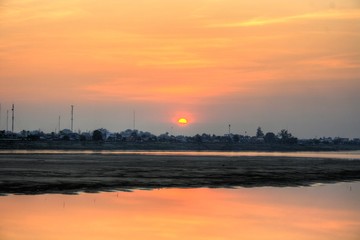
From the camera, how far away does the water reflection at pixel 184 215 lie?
27219mm

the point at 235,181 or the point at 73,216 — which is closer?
the point at 73,216

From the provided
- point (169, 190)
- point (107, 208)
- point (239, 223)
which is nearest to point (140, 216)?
point (107, 208)

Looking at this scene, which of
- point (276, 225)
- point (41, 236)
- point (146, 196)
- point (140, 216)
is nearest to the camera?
point (41, 236)

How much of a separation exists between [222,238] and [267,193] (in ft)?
56.5

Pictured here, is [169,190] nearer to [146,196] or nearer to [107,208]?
[146,196]

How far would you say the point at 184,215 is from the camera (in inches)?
1319

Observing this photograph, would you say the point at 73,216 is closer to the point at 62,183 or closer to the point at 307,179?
the point at 62,183

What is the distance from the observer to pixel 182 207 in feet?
118

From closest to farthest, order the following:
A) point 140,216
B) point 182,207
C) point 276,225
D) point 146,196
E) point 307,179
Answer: point 276,225 → point 140,216 → point 182,207 → point 146,196 → point 307,179

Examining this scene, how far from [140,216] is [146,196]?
8001 millimetres

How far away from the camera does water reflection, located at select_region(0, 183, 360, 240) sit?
27219mm

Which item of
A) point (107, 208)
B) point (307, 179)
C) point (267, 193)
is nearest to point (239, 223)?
point (107, 208)

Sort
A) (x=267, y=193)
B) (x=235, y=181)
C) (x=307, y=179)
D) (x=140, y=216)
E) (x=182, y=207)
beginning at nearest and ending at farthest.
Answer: (x=140, y=216)
(x=182, y=207)
(x=267, y=193)
(x=235, y=181)
(x=307, y=179)

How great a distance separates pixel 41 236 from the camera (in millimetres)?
25734
